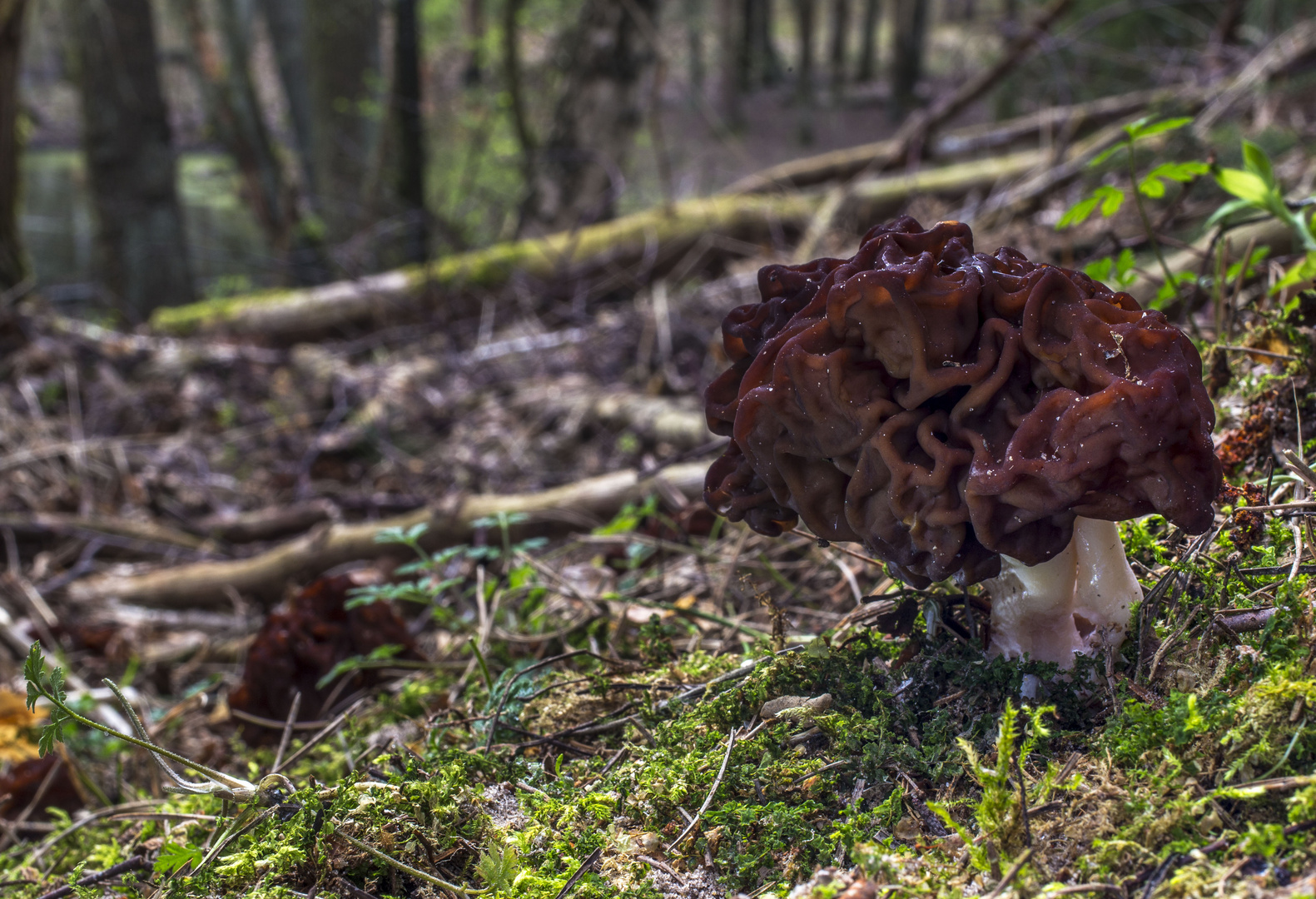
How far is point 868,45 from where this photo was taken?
34.3m

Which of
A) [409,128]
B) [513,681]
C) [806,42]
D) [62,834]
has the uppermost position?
[806,42]

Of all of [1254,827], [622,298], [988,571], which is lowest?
[622,298]

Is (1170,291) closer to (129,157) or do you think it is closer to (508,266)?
(508,266)

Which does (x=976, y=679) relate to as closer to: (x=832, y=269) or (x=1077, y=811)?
(x=1077, y=811)

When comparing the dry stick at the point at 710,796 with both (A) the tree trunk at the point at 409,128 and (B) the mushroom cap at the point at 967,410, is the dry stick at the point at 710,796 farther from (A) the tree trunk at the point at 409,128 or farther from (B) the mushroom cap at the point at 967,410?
(A) the tree trunk at the point at 409,128

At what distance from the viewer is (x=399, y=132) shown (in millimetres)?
11406

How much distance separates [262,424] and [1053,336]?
7153 mm

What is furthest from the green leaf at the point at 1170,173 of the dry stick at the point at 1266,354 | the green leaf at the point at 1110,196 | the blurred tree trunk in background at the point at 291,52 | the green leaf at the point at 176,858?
the blurred tree trunk in background at the point at 291,52

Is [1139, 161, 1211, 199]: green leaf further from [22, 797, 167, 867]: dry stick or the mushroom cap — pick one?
[22, 797, 167, 867]: dry stick

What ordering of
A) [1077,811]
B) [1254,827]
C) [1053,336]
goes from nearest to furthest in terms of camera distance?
1. [1254,827]
2. [1077,811]
3. [1053,336]

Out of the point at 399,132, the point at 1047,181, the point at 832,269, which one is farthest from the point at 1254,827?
the point at 399,132

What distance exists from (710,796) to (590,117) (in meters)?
9.71

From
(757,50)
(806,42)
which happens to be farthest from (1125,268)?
(757,50)

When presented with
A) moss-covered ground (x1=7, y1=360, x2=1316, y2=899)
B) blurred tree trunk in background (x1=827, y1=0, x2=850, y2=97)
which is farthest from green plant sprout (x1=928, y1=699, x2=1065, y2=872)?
blurred tree trunk in background (x1=827, y1=0, x2=850, y2=97)
